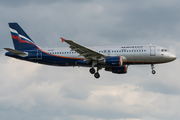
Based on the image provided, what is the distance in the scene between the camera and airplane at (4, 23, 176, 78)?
58.8 m

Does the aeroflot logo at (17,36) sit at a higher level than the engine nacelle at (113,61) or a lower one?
higher

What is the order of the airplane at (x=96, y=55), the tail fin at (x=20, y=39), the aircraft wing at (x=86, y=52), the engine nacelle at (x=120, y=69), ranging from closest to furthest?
the aircraft wing at (x=86, y=52) < the airplane at (x=96, y=55) < the engine nacelle at (x=120, y=69) < the tail fin at (x=20, y=39)

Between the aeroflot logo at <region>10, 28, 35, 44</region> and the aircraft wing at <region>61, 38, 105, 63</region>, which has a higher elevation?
the aeroflot logo at <region>10, 28, 35, 44</region>

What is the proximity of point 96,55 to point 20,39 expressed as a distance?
16.2m

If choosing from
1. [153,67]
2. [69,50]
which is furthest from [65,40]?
[153,67]

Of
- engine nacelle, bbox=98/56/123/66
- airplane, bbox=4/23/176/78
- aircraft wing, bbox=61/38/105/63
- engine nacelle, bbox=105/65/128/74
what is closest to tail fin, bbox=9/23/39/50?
airplane, bbox=4/23/176/78

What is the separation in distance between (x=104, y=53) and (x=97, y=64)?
7.41 ft

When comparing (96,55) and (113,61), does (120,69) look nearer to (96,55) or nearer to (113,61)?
(113,61)

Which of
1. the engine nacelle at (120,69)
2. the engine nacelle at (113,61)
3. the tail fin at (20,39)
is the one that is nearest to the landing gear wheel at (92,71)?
the engine nacelle at (113,61)

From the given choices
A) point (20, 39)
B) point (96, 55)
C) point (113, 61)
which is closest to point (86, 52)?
point (96, 55)

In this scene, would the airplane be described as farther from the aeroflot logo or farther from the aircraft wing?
the aeroflot logo

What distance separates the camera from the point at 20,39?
6612 centimetres

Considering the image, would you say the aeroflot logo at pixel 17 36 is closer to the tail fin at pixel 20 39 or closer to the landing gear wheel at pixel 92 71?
→ the tail fin at pixel 20 39

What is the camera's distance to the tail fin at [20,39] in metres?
65.4
